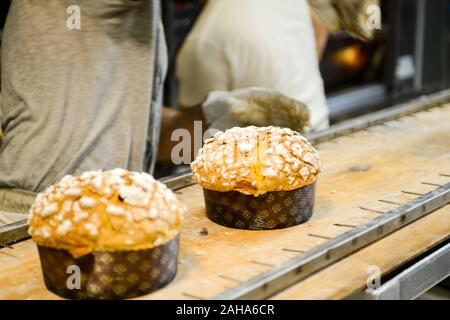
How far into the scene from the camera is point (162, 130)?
321 centimetres

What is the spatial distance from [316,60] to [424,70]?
11.1 ft

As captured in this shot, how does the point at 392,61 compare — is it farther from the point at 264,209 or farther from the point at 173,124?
the point at 264,209

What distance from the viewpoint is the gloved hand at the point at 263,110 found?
2.66 metres

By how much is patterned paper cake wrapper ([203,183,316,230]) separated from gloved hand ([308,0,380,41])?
0.59m

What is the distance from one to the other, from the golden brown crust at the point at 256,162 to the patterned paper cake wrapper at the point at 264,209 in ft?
0.07

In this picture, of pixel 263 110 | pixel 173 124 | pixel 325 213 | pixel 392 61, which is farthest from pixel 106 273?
pixel 392 61

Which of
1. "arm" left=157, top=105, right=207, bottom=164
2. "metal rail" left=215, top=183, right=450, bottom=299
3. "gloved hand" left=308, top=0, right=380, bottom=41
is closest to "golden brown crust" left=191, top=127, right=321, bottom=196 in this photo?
"metal rail" left=215, top=183, right=450, bottom=299

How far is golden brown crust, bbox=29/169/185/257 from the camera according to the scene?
57.6 inches

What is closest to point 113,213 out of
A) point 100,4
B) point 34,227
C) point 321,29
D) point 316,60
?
point 34,227

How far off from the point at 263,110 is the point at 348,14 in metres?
0.56

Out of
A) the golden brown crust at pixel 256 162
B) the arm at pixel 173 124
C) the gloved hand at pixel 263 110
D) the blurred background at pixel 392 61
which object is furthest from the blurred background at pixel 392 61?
the golden brown crust at pixel 256 162

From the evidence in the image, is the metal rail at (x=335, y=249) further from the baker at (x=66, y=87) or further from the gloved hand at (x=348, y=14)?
the baker at (x=66, y=87)

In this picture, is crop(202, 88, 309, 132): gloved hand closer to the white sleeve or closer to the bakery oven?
the white sleeve

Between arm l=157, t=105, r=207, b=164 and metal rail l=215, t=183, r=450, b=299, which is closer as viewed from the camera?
metal rail l=215, t=183, r=450, b=299
